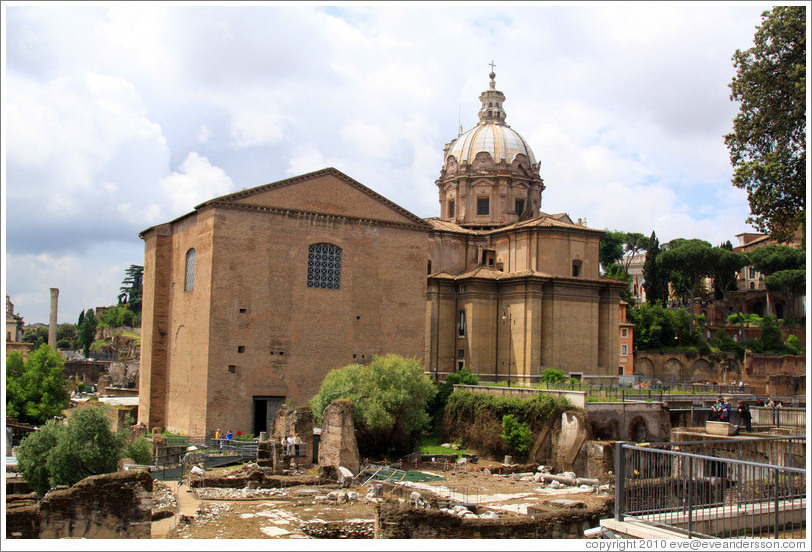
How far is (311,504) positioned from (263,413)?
43.6ft

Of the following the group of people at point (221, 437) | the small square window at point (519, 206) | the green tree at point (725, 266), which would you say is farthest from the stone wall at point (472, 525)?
the green tree at point (725, 266)

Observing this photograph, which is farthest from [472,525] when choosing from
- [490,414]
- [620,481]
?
[490,414]

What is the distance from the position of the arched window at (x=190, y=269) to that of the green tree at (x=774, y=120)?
2493 centimetres

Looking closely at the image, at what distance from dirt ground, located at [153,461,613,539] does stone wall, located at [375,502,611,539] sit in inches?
53.6

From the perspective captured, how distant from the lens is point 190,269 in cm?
3594

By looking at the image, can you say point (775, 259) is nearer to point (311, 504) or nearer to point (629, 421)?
point (629, 421)

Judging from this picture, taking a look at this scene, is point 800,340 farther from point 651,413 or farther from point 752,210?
point 752,210

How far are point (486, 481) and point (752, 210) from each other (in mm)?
Answer: 13158

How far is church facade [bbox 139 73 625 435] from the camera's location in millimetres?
33438

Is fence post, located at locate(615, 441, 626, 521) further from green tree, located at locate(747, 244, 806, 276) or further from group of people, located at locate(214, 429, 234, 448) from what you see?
green tree, located at locate(747, 244, 806, 276)

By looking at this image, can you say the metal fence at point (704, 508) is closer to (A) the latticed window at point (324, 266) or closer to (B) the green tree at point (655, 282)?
(A) the latticed window at point (324, 266)

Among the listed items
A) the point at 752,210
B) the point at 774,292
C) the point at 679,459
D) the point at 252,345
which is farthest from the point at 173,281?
the point at 774,292

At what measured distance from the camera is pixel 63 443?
19.0 meters

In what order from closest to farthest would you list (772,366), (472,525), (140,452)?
(472,525) → (140,452) → (772,366)
